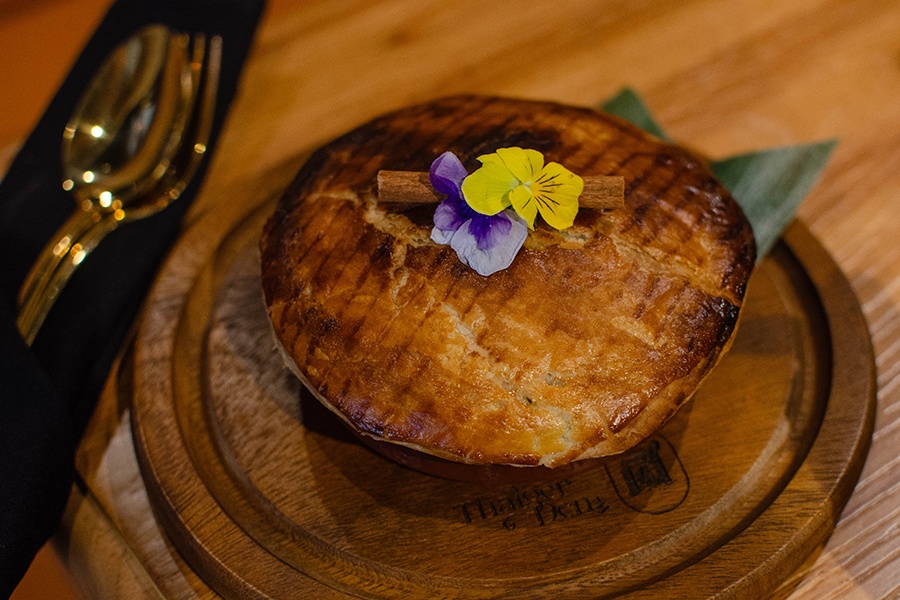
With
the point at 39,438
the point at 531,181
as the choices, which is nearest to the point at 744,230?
the point at 531,181

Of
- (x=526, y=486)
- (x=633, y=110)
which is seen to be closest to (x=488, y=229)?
(x=526, y=486)

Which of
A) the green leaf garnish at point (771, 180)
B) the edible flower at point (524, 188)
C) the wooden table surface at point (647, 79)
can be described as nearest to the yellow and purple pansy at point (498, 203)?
the edible flower at point (524, 188)

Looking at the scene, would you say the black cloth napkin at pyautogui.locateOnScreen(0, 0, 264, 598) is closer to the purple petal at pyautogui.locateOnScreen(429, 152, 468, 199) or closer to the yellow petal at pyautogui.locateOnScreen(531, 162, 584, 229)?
the purple petal at pyautogui.locateOnScreen(429, 152, 468, 199)

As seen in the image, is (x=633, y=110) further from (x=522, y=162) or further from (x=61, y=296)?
(x=61, y=296)

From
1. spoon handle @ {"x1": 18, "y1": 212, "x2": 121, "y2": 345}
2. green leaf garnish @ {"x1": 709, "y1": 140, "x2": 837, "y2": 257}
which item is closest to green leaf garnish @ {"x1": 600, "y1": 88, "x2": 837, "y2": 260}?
green leaf garnish @ {"x1": 709, "y1": 140, "x2": 837, "y2": 257}

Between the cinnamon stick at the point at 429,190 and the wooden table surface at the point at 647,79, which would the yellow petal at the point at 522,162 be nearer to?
the cinnamon stick at the point at 429,190

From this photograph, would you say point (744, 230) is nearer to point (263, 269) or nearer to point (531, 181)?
point (531, 181)
